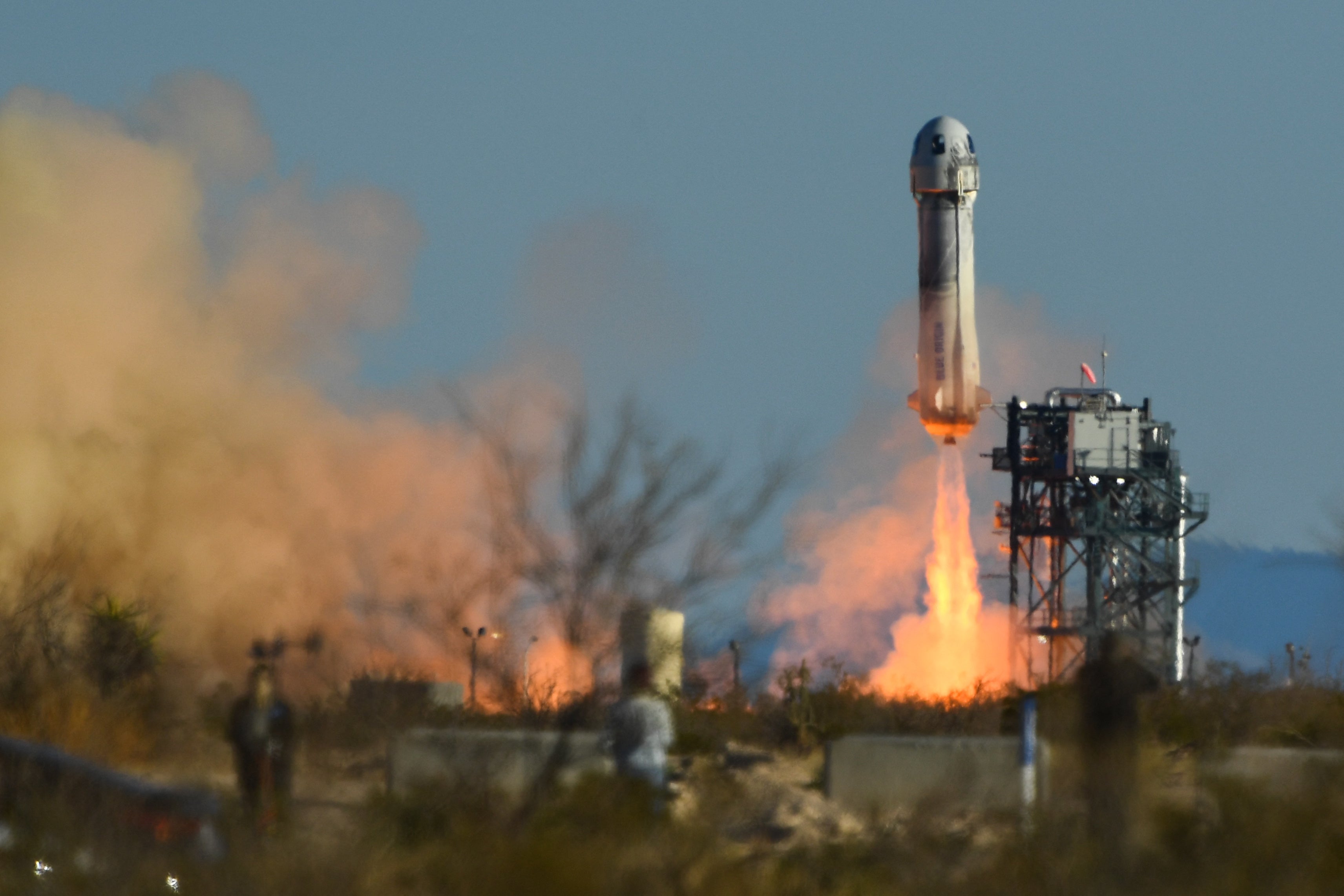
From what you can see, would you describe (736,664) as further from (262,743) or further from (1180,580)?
(1180,580)

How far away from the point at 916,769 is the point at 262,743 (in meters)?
6.65

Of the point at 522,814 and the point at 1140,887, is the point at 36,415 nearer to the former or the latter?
the point at 522,814

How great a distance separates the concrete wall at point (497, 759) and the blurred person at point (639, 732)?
0.78m

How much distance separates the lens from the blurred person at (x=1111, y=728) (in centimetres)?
1365

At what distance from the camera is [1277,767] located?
17594 mm

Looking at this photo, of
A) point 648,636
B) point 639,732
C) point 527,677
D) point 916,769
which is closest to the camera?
point 639,732

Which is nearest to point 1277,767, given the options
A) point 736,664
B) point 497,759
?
point 736,664

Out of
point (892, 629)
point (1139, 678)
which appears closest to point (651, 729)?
point (1139, 678)

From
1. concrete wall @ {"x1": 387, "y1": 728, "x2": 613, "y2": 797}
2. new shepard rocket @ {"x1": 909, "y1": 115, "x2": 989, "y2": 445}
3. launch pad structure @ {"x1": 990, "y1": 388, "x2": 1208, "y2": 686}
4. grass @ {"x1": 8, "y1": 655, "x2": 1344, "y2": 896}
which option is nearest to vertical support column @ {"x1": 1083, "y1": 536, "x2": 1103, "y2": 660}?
launch pad structure @ {"x1": 990, "y1": 388, "x2": 1208, "y2": 686}

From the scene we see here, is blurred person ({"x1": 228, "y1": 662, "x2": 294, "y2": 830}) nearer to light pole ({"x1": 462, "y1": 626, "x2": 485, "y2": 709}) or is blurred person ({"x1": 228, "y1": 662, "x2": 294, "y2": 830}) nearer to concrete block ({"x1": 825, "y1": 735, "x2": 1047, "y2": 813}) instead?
light pole ({"x1": 462, "y1": 626, "x2": 485, "y2": 709})

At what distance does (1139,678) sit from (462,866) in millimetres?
5004

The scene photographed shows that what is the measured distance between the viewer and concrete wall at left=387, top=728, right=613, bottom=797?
15664mm

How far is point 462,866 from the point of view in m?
12.5

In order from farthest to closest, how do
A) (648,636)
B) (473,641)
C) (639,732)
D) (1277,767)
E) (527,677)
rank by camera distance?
(527,677) → (473,641) → (1277,767) → (648,636) → (639,732)
